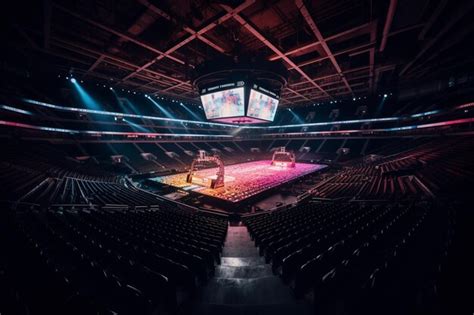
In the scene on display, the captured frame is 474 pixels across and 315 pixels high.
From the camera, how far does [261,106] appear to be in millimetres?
12945

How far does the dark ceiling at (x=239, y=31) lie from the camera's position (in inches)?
299

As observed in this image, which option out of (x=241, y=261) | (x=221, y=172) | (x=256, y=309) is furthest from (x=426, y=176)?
(x=256, y=309)

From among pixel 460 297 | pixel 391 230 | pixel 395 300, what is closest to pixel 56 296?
pixel 395 300

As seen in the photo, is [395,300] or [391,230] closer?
[395,300]

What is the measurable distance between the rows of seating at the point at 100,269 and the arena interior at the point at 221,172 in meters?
0.03

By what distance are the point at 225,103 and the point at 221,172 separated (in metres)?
5.55

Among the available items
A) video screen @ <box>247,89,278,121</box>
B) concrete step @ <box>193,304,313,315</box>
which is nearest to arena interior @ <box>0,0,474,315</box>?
concrete step @ <box>193,304,313,315</box>

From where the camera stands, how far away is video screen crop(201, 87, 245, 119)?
11141mm

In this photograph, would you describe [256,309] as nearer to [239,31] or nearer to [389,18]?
[239,31]

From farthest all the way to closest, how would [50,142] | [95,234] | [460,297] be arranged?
[50,142] → [95,234] → [460,297]

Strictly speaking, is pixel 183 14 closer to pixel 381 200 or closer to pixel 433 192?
pixel 381 200

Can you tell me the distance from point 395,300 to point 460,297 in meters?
0.66

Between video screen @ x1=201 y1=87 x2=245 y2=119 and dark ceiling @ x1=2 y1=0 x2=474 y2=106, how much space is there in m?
2.32

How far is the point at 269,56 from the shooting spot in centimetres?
1132
